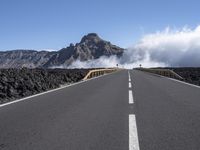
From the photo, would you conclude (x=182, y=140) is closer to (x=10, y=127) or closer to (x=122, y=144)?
(x=122, y=144)

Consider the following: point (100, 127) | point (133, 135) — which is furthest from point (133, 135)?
point (100, 127)

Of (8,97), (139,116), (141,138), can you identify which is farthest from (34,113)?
(8,97)

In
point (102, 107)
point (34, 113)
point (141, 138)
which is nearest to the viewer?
point (141, 138)

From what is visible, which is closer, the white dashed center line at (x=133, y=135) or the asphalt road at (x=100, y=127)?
the white dashed center line at (x=133, y=135)

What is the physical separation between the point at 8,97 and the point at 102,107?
6638 mm

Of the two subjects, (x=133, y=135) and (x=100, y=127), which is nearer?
(x=133, y=135)

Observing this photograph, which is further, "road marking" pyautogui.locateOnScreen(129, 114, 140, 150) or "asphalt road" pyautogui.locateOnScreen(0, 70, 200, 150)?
"asphalt road" pyautogui.locateOnScreen(0, 70, 200, 150)

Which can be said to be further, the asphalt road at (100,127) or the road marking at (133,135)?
the asphalt road at (100,127)

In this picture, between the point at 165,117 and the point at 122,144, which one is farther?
the point at 165,117

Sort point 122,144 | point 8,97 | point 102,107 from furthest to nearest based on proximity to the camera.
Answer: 1. point 8,97
2. point 102,107
3. point 122,144

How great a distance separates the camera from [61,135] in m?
6.81

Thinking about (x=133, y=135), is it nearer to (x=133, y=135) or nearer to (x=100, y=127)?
(x=133, y=135)

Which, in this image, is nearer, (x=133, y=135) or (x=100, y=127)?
(x=133, y=135)

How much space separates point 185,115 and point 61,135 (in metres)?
3.78
